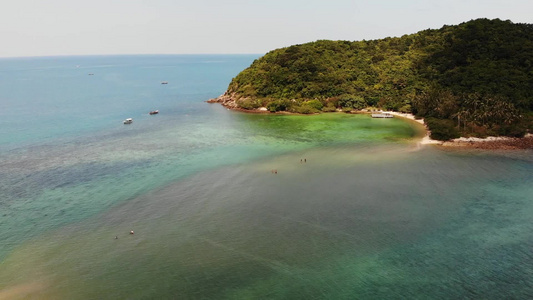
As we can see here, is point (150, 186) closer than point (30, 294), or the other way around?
point (30, 294)

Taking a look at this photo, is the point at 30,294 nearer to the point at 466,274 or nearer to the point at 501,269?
the point at 466,274

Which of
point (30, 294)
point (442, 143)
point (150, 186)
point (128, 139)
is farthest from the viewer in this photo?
point (128, 139)

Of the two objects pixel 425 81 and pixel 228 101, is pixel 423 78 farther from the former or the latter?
pixel 228 101

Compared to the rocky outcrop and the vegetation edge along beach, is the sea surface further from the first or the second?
the rocky outcrop

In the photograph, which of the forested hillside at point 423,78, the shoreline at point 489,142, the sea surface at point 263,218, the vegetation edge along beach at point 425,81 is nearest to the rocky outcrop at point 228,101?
the vegetation edge along beach at point 425,81

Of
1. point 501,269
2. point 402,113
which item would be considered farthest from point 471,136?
point 501,269

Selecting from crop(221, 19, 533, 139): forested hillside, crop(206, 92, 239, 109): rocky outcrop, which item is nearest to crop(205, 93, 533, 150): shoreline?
crop(221, 19, 533, 139): forested hillside

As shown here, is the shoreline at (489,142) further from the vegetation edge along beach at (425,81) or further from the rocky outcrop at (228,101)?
the rocky outcrop at (228,101)
